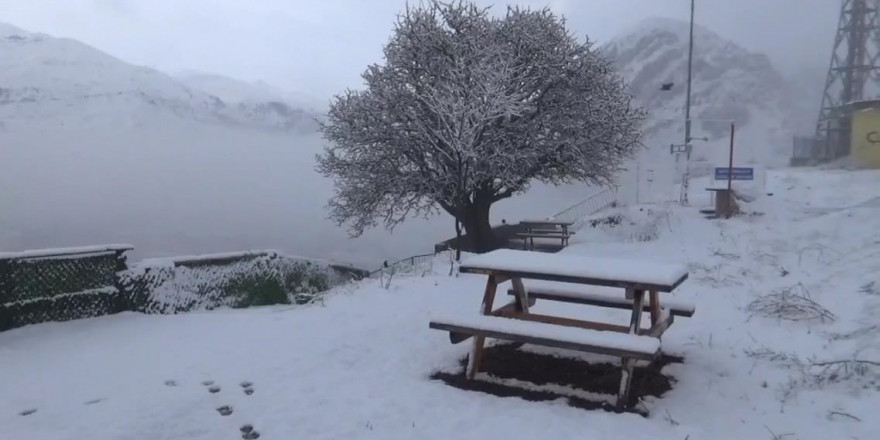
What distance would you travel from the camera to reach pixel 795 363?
5.54m

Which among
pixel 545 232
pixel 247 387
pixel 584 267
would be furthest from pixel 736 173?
pixel 247 387

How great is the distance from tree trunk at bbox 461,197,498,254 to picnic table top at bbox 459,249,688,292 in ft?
44.5

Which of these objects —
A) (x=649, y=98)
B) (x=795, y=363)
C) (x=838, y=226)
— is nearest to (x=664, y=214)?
(x=838, y=226)

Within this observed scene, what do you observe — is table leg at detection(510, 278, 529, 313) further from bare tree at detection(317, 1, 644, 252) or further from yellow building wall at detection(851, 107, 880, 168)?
yellow building wall at detection(851, 107, 880, 168)

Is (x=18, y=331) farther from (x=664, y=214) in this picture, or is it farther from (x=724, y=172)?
(x=724, y=172)

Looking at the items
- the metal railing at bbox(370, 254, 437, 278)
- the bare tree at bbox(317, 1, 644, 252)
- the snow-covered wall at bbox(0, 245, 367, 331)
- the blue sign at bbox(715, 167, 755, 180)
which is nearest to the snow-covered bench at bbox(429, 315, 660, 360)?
the snow-covered wall at bbox(0, 245, 367, 331)

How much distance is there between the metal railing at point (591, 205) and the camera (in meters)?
26.7

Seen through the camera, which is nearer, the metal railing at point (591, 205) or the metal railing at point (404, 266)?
the metal railing at point (404, 266)

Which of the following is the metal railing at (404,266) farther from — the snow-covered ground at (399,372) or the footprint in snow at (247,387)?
the footprint in snow at (247,387)

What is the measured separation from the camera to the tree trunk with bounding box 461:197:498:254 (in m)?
19.4

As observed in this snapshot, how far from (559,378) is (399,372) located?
4.45 ft

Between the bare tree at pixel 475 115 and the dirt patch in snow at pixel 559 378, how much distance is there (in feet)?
37.6

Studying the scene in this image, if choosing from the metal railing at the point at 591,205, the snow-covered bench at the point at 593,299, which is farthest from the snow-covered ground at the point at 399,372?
the metal railing at the point at 591,205

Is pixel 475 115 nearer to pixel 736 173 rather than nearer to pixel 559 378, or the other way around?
pixel 736 173
